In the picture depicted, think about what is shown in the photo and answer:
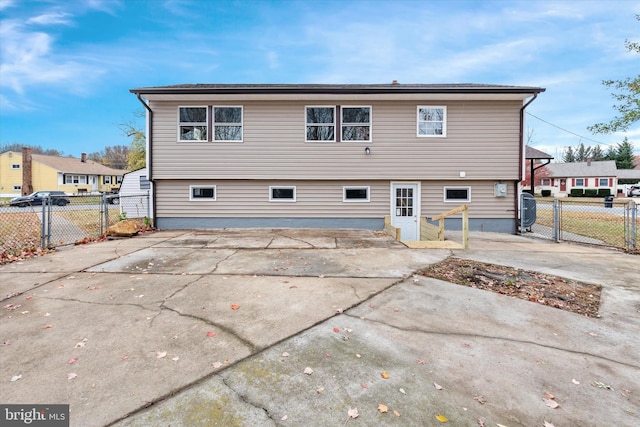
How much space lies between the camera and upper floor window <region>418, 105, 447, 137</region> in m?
11.0

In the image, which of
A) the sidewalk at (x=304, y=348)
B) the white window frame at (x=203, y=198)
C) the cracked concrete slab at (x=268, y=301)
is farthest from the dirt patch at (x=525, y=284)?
the white window frame at (x=203, y=198)

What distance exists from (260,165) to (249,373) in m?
9.34

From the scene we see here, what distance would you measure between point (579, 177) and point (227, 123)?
58225 millimetres

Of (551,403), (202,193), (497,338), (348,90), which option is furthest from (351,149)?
(551,403)

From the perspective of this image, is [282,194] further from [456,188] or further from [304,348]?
[304,348]

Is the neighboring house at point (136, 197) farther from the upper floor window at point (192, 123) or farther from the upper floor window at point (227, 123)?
the upper floor window at point (227, 123)

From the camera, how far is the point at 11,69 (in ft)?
86.7

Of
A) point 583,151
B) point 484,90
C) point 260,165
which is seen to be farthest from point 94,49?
point 583,151

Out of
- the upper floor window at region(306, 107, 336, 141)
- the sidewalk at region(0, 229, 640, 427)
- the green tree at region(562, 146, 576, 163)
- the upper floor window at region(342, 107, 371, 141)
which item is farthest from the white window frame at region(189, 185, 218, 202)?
the green tree at region(562, 146, 576, 163)

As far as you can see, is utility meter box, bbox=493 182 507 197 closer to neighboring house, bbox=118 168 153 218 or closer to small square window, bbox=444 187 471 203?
small square window, bbox=444 187 471 203

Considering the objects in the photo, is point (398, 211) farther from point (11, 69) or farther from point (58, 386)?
point (11, 69)

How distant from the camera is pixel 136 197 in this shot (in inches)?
473

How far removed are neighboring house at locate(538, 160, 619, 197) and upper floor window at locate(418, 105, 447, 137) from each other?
4620 centimetres

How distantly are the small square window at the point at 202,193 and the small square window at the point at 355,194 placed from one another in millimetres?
5129
